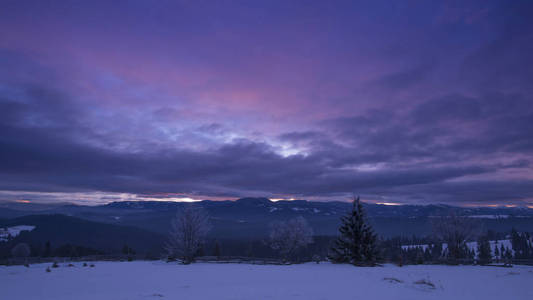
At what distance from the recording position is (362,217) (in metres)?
37.6

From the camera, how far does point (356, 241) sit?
3647 cm

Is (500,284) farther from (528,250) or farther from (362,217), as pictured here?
(528,250)

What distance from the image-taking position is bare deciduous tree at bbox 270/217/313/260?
6469 cm

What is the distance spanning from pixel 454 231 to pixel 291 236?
31382 mm

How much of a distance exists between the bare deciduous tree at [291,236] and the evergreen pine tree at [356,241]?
27366 millimetres

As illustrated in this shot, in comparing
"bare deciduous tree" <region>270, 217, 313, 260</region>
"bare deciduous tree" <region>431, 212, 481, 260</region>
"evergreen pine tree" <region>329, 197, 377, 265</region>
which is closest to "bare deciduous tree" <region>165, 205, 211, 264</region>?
"evergreen pine tree" <region>329, 197, 377, 265</region>

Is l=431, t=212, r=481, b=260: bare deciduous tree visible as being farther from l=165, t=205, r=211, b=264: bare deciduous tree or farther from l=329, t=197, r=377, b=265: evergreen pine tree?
l=165, t=205, r=211, b=264: bare deciduous tree

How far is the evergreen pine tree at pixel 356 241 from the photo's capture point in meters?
35.6

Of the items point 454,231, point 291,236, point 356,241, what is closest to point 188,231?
point 356,241

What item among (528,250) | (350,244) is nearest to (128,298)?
(350,244)

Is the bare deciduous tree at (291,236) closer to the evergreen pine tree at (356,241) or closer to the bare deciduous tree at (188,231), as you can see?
the bare deciduous tree at (188,231)

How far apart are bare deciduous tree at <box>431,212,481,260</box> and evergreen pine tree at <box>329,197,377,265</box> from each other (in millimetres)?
18624

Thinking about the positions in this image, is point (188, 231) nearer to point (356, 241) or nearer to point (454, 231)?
point (356, 241)

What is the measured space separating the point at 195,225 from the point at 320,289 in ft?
119
